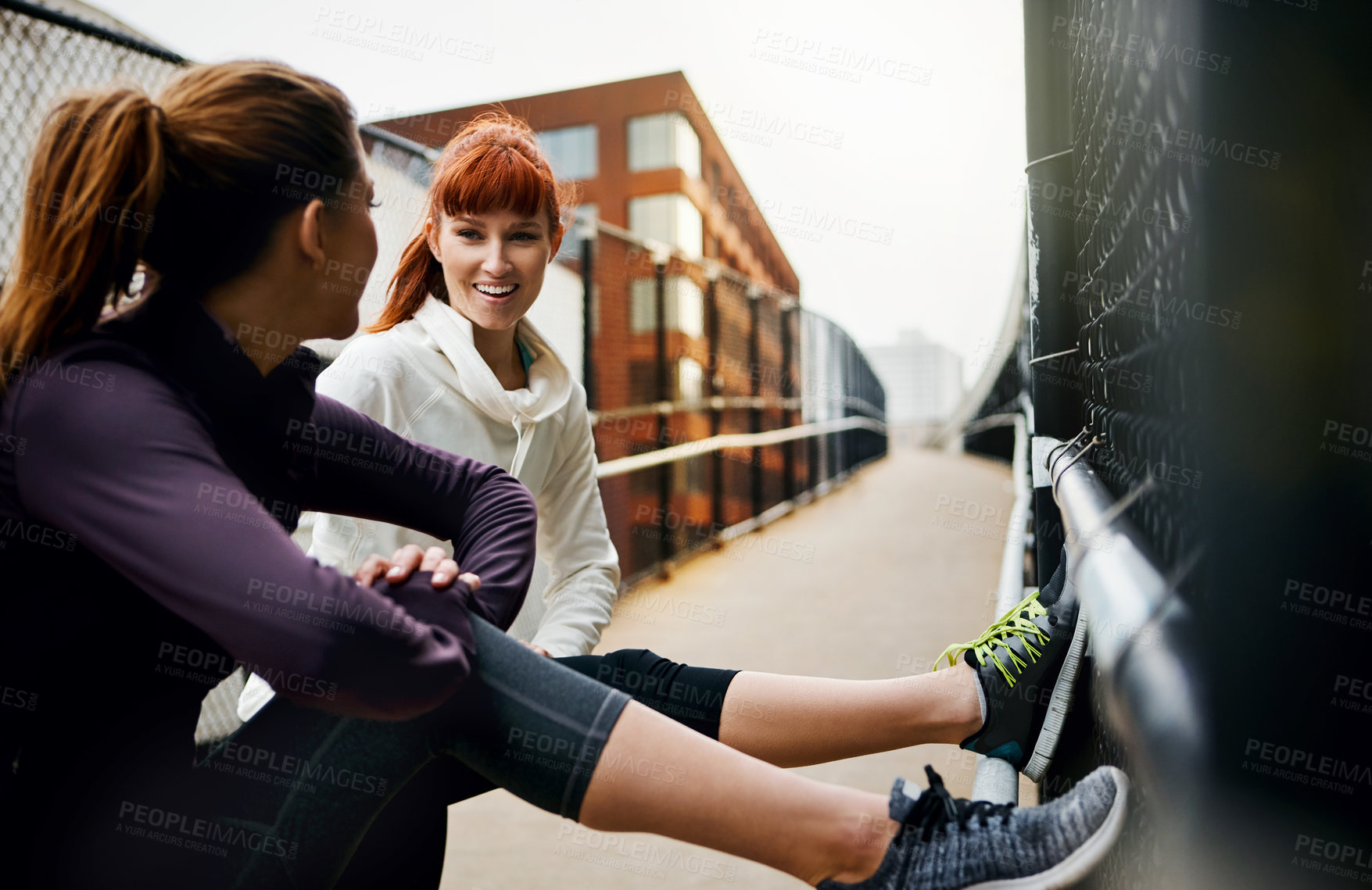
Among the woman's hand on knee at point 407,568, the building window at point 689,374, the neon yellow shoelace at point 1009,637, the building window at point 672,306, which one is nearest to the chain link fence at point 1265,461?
the woman's hand on knee at point 407,568

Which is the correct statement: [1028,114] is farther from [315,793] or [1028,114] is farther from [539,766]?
[315,793]

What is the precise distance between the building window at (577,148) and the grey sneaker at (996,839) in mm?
31031

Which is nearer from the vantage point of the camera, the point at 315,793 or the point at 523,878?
the point at 315,793

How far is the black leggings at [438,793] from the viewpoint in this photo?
1.33m

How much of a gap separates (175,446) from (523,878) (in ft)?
5.98

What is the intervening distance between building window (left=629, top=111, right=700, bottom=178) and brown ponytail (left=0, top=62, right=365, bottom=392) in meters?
29.0

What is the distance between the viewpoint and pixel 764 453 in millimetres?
9203

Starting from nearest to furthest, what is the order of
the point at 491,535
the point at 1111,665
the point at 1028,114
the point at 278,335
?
the point at 1111,665
the point at 278,335
the point at 491,535
the point at 1028,114

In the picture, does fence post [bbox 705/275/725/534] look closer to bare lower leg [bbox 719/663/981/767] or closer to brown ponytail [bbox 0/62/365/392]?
bare lower leg [bbox 719/663/981/767]

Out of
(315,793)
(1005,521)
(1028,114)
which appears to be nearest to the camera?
(315,793)

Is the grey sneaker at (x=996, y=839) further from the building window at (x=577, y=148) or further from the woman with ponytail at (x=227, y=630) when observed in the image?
the building window at (x=577, y=148)

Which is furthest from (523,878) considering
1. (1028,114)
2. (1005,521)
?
(1005,521)

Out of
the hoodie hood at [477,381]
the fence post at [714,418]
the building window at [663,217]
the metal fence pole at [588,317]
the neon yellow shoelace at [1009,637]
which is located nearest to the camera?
the neon yellow shoelace at [1009,637]

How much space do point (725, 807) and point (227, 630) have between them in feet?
2.06
